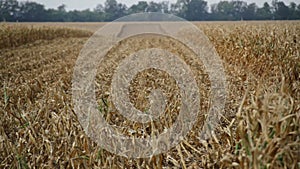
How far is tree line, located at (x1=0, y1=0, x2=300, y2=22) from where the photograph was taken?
55344mm

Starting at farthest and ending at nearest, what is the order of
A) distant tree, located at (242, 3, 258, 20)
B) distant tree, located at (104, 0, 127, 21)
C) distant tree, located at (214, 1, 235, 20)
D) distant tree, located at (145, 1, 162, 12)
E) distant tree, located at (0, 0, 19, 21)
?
distant tree, located at (104, 0, 127, 21), distant tree, located at (145, 1, 162, 12), distant tree, located at (214, 1, 235, 20), distant tree, located at (242, 3, 258, 20), distant tree, located at (0, 0, 19, 21)

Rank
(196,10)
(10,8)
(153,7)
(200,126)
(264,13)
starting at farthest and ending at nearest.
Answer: (153,7), (196,10), (264,13), (10,8), (200,126)

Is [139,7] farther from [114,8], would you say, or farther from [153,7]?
[114,8]

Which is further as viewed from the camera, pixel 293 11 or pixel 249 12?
pixel 249 12

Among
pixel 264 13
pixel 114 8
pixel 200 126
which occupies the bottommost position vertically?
pixel 200 126

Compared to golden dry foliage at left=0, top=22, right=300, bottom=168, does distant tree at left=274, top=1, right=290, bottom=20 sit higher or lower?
higher

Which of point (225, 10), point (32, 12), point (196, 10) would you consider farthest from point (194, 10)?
point (32, 12)

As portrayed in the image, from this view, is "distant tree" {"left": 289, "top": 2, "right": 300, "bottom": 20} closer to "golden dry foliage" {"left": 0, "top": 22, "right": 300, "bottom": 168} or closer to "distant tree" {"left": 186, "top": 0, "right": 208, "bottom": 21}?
"distant tree" {"left": 186, "top": 0, "right": 208, "bottom": 21}

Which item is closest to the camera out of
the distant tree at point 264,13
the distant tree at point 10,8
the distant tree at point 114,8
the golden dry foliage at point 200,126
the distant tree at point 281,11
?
the golden dry foliage at point 200,126

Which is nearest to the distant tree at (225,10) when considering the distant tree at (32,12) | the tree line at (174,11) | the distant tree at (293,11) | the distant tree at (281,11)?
the tree line at (174,11)

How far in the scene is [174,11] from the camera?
74688mm

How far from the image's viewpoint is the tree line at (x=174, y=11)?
5534 cm

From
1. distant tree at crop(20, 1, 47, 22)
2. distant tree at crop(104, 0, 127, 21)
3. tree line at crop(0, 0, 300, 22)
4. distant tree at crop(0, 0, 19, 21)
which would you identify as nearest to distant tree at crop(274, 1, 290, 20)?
tree line at crop(0, 0, 300, 22)

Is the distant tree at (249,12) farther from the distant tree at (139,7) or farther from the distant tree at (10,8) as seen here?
the distant tree at (10,8)
